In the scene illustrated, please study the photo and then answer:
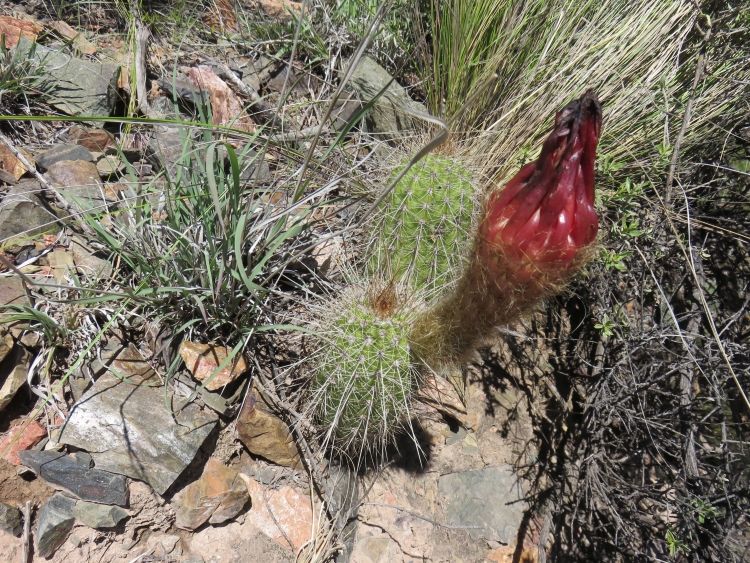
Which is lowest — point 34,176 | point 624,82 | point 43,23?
point 34,176

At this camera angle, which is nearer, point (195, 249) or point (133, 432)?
point (133, 432)

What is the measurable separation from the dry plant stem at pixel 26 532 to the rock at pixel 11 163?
1206 millimetres

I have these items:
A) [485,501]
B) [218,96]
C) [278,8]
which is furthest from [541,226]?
[278,8]

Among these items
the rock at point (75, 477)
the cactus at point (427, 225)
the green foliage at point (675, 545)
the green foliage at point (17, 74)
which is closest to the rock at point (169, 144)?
the green foliage at point (17, 74)

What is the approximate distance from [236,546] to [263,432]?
1.21ft

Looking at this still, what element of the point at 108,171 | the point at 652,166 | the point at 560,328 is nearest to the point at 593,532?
the point at 560,328

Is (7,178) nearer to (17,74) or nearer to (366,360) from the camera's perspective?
(17,74)

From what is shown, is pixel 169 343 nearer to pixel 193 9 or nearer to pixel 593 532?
pixel 593 532

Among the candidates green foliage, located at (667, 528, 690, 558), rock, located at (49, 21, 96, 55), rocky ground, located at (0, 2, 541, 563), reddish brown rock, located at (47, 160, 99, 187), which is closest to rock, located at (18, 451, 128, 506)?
rocky ground, located at (0, 2, 541, 563)

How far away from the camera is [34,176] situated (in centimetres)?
196

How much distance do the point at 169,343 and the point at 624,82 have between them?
2.26 metres

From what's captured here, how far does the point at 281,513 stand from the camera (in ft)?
5.78

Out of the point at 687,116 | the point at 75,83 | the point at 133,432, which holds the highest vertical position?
the point at 687,116

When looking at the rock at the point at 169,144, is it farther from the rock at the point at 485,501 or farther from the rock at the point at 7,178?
the rock at the point at 485,501
